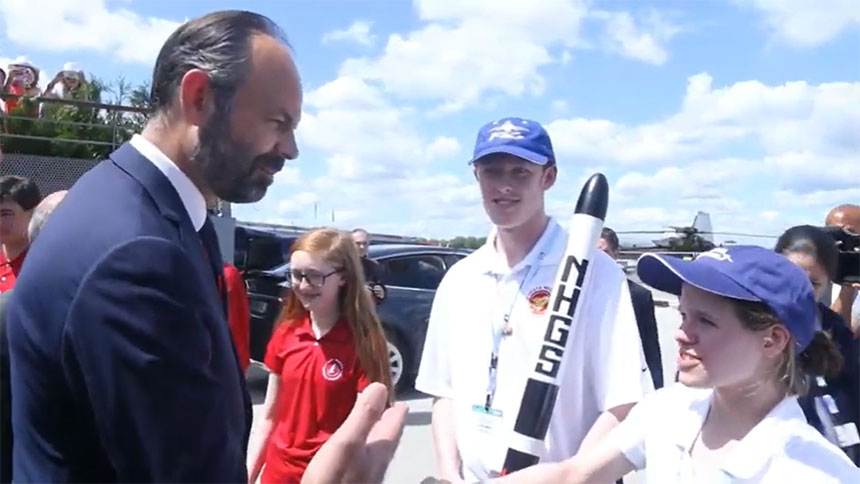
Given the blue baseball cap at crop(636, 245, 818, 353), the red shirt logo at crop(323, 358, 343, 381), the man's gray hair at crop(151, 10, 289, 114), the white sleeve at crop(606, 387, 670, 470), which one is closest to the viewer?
the man's gray hair at crop(151, 10, 289, 114)

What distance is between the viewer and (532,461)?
7.20 feet

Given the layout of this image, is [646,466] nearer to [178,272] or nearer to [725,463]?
[725,463]

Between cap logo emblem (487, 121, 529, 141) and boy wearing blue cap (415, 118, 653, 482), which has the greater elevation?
cap logo emblem (487, 121, 529, 141)

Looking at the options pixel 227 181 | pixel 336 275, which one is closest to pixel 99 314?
pixel 227 181

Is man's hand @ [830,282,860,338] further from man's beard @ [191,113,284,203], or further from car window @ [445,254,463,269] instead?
Answer: car window @ [445,254,463,269]

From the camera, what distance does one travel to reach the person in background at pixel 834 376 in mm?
2547

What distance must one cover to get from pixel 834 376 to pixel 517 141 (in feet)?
3.73

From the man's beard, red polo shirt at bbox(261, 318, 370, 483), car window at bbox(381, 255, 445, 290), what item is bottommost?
red polo shirt at bbox(261, 318, 370, 483)

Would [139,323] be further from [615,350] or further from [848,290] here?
[848,290]

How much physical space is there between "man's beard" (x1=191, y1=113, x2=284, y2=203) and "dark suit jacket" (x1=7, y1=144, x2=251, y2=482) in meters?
0.17

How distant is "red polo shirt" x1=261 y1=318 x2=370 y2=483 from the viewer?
9.61 feet

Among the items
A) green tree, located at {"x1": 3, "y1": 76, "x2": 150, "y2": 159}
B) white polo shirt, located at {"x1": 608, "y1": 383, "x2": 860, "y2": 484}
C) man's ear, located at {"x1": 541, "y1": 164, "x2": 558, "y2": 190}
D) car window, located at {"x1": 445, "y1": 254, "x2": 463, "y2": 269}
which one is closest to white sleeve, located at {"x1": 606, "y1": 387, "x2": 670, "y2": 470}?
white polo shirt, located at {"x1": 608, "y1": 383, "x2": 860, "y2": 484}

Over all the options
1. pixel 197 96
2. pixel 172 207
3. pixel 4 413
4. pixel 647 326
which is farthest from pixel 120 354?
pixel 647 326

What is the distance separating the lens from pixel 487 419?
240 cm
